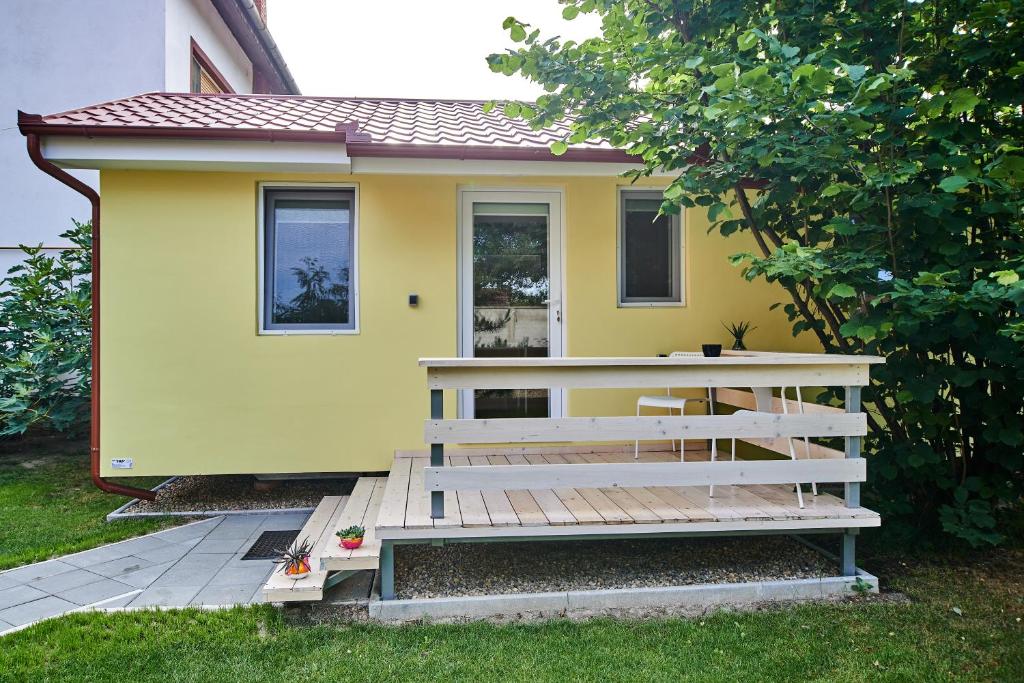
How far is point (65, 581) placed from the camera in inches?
137

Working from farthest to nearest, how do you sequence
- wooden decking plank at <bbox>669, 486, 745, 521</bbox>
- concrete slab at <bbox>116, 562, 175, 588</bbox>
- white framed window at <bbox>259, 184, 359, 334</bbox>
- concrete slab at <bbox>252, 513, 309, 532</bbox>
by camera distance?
white framed window at <bbox>259, 184, 359, 334</bbox> < concrete slab at <bbox>252, 513, 309, 532</bbox> < concrete slab at <bbox>116, 562, 175, 588</bbox> < wooden decking plank at <bbox>669, 486, 745, 521</bbox>

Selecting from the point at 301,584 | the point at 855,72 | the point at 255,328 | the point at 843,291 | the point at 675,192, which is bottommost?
the point at 301,584

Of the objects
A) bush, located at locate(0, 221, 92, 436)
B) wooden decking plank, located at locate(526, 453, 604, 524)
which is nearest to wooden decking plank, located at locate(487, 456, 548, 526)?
wooden decking plank, located at locate(526, 453, 604, 524)

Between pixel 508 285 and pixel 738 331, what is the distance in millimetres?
2079

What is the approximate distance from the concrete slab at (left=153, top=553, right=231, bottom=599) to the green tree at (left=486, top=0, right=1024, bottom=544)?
11.3 ft

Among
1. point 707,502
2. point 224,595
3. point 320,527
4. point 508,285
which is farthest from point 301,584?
point 508,285

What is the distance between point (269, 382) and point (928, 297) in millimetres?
4507

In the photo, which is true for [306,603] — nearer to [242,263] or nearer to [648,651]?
[648,651]

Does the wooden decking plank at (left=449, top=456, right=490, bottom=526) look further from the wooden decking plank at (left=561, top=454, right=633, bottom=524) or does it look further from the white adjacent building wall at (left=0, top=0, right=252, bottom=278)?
the white adjacent building wall at (left=0, top=0, right=252, bottom=278)

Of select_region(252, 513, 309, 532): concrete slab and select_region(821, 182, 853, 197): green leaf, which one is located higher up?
select_region(821, 182, 853, 197): green leaf

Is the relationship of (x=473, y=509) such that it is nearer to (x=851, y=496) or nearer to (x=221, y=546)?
(x=221, y=546)

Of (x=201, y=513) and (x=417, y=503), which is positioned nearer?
(x=417, y=503)

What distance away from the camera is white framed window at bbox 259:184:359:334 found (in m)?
4.83

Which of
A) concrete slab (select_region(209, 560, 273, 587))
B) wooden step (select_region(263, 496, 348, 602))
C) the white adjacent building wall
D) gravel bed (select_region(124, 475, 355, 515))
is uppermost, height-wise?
the white adjacent building wall
